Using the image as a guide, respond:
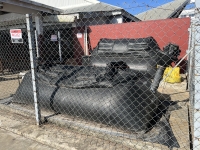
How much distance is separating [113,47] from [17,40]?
14.2 feet

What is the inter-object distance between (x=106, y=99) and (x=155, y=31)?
6202mm

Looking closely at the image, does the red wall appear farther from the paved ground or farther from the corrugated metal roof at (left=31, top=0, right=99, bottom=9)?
the paved ground

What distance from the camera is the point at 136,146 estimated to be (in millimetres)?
2258

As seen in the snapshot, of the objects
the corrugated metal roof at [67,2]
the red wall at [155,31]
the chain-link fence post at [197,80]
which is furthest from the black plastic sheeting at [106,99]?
the corrugated metal roof at [67,2]

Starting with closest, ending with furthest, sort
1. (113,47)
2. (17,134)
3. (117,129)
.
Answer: (117,129) < (17,134) < (113,47)

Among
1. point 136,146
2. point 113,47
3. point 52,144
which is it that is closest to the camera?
point 136,146

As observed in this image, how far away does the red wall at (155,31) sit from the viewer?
23.6ft

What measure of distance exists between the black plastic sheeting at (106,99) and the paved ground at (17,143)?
2.34 ft

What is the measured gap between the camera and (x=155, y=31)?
25.7ft

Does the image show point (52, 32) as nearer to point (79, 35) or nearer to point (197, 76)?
point (79, 35)

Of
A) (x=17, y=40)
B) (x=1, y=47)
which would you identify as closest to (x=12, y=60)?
(x=1, y=47)

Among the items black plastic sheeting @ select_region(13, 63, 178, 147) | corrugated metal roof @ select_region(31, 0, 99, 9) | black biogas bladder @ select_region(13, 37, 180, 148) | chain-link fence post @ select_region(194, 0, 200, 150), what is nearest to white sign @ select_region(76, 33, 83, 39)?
corrugated metal roof @ select_region(31, 0, 99, 9)

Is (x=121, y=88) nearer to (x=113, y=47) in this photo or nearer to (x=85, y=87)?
(x=85, y=87)

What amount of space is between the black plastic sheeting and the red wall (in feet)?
16.8
